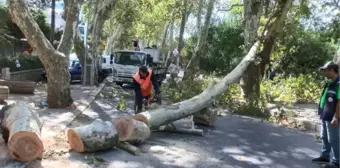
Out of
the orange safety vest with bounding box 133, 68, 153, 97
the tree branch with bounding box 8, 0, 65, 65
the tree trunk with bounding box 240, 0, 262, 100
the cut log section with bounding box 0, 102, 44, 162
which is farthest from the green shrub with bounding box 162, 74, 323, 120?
the cut log section with bounding box 0, 102, 44, 162

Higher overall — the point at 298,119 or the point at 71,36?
the point at 71,36

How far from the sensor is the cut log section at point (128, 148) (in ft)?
23.5

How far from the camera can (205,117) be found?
413 inches

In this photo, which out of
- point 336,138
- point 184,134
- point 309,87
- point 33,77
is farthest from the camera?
point 33,77

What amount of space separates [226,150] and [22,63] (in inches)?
587

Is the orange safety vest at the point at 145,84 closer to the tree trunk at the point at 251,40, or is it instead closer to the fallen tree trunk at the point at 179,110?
the fallen tree trunk at the point at 179,110

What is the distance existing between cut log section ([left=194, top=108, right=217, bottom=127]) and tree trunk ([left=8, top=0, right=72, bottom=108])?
3.71 meters

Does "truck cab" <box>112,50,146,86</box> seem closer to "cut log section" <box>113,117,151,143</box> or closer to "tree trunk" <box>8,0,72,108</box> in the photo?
"tree trunk" <box>8,0,72,108</box>

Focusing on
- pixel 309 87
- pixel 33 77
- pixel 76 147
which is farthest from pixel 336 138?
pixel 33 77

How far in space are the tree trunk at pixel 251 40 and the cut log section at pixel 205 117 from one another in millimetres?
5563

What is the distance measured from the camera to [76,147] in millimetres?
6898

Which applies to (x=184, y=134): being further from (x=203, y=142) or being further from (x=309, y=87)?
(x=309, y=87)

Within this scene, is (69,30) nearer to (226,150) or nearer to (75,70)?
(226,150)

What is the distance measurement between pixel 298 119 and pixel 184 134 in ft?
13.8
